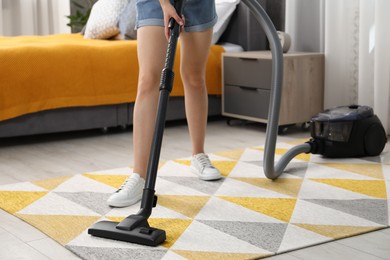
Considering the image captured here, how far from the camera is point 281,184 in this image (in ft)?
8.29

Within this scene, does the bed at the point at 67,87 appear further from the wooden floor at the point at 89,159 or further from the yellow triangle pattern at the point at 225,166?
the yellow triangle pattern at the point at 225,166

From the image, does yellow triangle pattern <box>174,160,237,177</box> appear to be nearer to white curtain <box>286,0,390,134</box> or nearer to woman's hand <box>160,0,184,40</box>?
woman's hand <box>160,0,184,40</box>

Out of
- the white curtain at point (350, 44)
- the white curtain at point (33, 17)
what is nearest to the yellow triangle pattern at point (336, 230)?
the white curtain at point (350, 44)

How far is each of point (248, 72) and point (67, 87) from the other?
3.38 feet

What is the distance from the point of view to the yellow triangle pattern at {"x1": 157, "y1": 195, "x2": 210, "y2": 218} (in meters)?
2.17

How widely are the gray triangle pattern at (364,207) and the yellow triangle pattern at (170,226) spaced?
0.51m

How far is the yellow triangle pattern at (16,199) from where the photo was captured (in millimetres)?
2234

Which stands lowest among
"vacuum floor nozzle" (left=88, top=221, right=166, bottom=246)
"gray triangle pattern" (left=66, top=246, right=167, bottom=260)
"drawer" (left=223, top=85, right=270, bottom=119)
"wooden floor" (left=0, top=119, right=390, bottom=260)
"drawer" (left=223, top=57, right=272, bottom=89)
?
"wooden floor" (left=0, top=119, right=390, bottom=260)

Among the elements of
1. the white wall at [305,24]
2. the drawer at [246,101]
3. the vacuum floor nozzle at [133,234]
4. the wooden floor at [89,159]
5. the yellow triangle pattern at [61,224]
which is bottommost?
the wooden floor at [89,159]

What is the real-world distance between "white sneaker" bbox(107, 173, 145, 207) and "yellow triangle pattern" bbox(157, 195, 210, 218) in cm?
9

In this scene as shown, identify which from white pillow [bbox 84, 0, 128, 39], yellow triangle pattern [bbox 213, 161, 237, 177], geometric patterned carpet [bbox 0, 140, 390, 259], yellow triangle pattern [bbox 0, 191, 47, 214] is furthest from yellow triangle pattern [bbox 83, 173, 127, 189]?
white pillow [bbox 84, 0, 128, 39]

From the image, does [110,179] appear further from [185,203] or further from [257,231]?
[257,231]

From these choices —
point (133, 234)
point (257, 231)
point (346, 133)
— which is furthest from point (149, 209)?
point (346, 133)

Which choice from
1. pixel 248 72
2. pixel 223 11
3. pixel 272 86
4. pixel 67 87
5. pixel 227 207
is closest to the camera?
pixel 227 207
